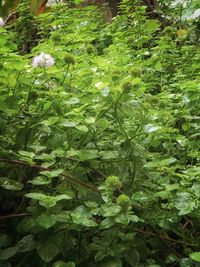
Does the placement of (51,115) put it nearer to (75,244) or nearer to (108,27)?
(75,244)

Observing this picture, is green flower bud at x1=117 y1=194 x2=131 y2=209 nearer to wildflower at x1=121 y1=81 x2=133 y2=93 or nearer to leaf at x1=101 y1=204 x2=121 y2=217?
leaf at x1=101 y1=204 x2=121 y2=217

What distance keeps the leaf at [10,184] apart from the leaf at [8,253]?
6.3 inches

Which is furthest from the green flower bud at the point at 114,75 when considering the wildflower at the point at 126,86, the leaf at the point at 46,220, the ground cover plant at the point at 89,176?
the leaf at the point at 46,220

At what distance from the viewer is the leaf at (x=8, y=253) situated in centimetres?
→ 103

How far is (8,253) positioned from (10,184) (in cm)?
19

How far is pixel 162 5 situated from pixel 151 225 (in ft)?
12.2

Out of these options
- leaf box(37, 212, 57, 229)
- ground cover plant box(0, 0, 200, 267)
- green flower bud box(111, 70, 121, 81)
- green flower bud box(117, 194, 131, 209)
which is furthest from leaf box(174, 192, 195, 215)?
green flower bud box(111, 70, 121, 81)

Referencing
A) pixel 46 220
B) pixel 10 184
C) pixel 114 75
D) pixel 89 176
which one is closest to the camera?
pixel 46 220

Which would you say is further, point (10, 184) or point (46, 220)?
point (10, 184)

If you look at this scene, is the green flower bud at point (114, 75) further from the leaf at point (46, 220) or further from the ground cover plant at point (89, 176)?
the leaf at point (46, 220)

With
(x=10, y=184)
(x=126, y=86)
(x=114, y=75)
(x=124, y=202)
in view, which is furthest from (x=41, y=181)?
(x=114, y=75)

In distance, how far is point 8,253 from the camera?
1.04 metres

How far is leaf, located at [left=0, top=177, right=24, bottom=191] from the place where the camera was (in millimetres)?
1141

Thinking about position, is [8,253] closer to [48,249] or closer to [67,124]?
[48,249]
